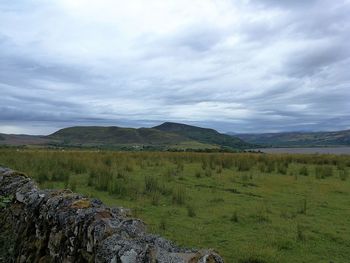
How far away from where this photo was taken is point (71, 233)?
480 centimetres

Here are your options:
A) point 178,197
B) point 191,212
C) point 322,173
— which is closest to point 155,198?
point 178,197

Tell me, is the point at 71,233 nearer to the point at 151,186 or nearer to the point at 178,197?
the point at 178,197

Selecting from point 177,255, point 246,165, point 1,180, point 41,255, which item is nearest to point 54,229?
point 41,255

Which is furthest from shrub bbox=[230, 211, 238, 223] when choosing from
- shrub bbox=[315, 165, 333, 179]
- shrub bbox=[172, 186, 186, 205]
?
shrub bbox=[315, 165, 333, 179]

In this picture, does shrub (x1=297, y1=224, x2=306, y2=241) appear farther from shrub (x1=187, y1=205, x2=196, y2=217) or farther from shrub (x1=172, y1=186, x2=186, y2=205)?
shrub (x1=172, y1=186, x2=186, y2=205)

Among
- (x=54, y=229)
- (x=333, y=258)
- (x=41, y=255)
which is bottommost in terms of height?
(x=333, y=258)

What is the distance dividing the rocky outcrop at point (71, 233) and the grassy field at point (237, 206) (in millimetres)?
2878

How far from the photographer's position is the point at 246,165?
851 inches

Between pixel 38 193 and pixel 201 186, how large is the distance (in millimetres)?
9340

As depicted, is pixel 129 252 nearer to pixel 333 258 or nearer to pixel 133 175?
pixel 333 258

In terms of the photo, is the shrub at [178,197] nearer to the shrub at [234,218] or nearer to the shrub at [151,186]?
the shrub at [151,186]

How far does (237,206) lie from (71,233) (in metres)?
7.33

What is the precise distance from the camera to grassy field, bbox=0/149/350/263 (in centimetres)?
776

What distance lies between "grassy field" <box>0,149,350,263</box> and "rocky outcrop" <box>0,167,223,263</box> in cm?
288
